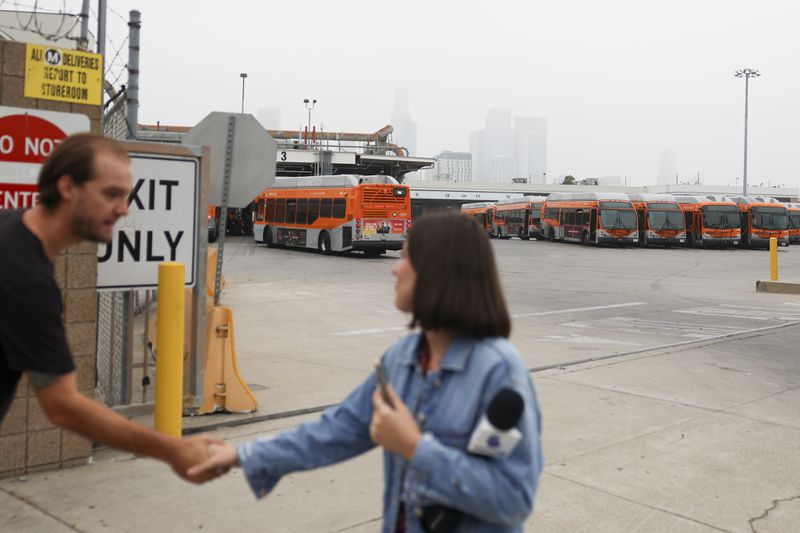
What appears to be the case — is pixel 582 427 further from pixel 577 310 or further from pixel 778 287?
pixel 778 287

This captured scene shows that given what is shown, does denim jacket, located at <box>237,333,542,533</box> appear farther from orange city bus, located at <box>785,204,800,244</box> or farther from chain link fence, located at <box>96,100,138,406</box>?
orange city bus, located at <box>785,204,800,244</box>

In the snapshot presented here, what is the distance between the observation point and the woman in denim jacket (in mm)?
1768

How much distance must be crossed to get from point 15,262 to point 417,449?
1109 millimetres

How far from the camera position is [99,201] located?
213cm

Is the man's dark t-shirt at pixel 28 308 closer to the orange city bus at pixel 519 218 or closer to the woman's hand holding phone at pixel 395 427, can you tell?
the woman's hand holding phone at pixel 395 427

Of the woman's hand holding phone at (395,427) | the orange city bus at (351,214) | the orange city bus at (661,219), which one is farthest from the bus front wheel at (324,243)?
the woman's hand holding phone at (395,427)

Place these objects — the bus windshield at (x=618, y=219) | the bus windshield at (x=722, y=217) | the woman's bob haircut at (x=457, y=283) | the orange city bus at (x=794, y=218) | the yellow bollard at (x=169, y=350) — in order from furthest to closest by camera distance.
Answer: the orange city bus at (x=794, y=218), the bus windshield at (x=722, y=217), the bus windshield at (x=618, y=219), the yellow bollard at (x=169, y=350), the woman's bob haircut at (x=457, y=283)

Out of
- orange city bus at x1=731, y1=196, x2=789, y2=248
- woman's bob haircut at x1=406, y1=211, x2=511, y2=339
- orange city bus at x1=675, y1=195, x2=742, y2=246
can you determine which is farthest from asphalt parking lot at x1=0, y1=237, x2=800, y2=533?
orange city bus at x1=731, y1=196, x2=789, y2=248

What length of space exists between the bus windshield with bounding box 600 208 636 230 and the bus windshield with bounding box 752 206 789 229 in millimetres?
7388

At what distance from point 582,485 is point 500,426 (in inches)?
132

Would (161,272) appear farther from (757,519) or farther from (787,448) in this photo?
(787,448)

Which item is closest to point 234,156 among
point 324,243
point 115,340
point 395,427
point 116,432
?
point 115,340

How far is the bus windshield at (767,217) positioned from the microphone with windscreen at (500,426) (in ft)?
154

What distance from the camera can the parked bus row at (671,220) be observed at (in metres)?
42.6
